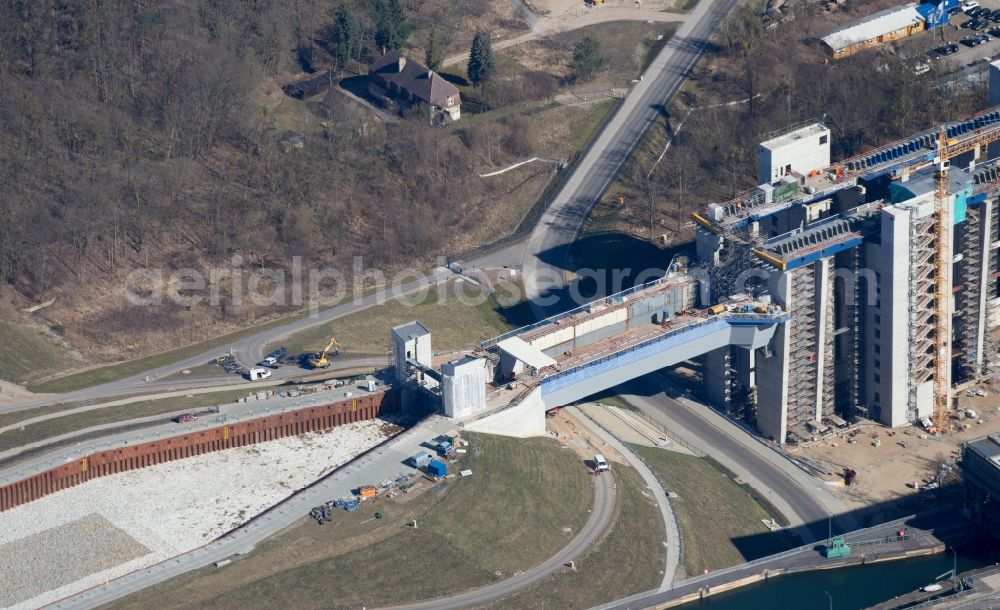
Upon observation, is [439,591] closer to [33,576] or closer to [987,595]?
[33,576]

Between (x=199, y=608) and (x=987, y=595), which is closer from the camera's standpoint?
(x=199, y=608)

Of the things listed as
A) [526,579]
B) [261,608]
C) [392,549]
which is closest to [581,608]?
[526,579]

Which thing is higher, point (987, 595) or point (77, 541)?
point (77, 541)

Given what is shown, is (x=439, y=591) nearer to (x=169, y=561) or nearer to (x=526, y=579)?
(x=526, y=579)

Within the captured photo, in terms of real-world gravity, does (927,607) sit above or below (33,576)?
below

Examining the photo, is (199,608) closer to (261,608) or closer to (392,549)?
(261,608)

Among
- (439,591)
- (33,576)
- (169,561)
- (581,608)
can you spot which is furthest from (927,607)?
(33,576)

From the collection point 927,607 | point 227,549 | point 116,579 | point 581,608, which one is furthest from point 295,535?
point 927,607
